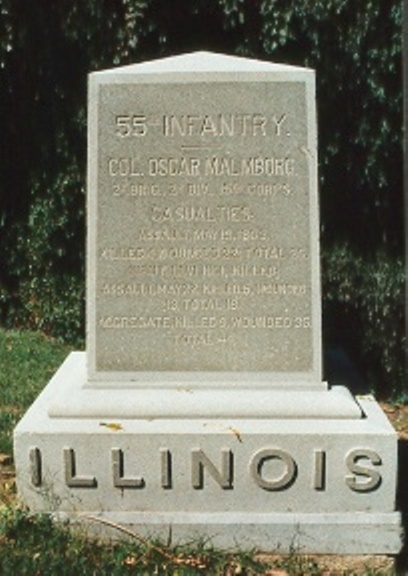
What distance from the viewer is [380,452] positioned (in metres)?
3.95

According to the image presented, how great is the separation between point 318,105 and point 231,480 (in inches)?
136

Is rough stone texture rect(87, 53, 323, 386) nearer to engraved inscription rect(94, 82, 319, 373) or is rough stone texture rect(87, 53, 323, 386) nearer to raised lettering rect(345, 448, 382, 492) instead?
engraved inscription rect(94, 82, 319, 373)

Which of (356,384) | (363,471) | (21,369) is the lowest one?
(21,369)

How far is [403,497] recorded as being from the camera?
4.95m

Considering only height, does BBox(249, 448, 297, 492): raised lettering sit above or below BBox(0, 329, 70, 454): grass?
above

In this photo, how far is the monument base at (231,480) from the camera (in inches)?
156

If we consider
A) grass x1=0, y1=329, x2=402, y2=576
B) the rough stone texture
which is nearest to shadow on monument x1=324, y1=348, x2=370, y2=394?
the rough stone texture

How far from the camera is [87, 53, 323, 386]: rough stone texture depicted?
13.8 feet

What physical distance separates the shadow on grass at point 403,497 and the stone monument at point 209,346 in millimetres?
205

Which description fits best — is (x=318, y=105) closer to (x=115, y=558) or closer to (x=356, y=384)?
(x=356, y=384)

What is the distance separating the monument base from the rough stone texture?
390 mm

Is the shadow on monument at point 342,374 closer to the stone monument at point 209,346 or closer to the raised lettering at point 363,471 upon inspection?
the stone monument at point 209,346

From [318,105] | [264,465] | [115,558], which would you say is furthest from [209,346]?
[318,105]

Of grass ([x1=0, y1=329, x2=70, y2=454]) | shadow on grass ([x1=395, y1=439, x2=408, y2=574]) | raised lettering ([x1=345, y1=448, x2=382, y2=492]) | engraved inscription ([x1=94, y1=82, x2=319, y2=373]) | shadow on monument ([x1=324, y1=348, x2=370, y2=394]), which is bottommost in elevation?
shadow on grass ([x1=395, y1=439, x2=408, y2=574])
